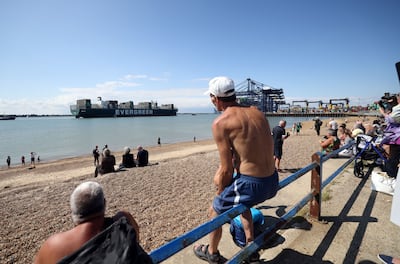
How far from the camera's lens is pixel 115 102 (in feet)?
452

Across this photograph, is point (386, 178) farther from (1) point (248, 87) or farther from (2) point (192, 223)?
(1) point (248, 87)

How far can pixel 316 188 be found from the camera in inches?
124

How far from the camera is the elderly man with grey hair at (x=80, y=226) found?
1.21 m

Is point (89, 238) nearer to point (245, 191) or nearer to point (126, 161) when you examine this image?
point (245, 191)

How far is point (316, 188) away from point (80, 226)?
2999mm

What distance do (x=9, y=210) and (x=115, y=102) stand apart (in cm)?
14130

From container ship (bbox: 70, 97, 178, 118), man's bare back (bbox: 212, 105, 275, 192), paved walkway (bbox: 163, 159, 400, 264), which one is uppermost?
container ship (bbox: 70, 97, 178, 118)

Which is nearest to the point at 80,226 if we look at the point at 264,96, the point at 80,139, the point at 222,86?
the point at 222,86

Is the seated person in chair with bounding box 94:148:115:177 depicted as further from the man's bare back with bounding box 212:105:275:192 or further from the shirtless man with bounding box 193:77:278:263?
the man's bare back with bounding box 212:105:275:192

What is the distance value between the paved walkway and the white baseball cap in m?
1.89

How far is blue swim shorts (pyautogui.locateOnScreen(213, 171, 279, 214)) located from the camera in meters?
1.92

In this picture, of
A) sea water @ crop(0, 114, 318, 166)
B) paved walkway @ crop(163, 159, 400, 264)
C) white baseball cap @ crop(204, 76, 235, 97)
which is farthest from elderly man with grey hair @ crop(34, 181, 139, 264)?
sea water @ crop(0, 114, 318, 166)

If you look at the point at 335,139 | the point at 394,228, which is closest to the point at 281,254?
the point at 394,228

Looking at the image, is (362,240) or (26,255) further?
(26,255)
